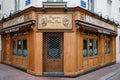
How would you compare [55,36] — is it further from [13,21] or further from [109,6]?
[109,6]

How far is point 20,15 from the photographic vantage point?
13.5m

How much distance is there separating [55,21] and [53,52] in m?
1.69

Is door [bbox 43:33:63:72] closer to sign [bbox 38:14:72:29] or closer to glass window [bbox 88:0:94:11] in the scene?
sign [bbox 38:14:72:29]

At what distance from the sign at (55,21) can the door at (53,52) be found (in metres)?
0.50

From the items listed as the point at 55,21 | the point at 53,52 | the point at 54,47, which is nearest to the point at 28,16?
the point at 55,21

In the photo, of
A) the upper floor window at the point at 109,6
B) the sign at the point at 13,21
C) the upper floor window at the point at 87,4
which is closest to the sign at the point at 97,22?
the upper floor window at the point at 87,4

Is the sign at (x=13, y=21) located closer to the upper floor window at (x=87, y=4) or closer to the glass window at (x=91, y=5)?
the upper floor window at (x=87, y=4)

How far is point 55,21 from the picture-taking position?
12.0 m

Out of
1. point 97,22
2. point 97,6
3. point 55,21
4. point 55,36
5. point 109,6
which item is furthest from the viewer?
point 109,6

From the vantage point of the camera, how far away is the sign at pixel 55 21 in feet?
39.2

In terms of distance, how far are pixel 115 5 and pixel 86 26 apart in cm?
824

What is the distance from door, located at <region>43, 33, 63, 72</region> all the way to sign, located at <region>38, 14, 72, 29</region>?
0.50m

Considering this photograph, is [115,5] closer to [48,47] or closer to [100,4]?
[100,4]

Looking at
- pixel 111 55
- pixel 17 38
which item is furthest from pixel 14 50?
pixel 111 55
